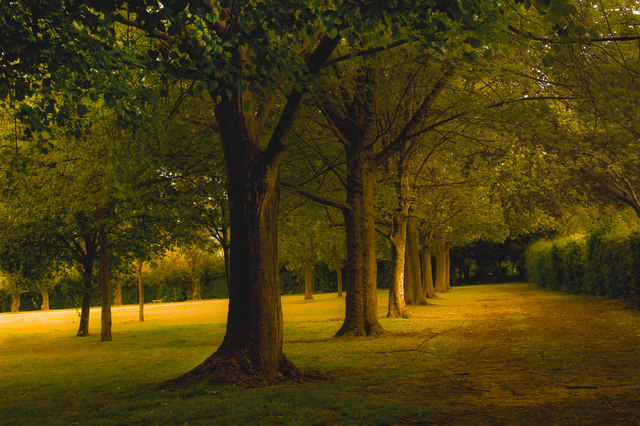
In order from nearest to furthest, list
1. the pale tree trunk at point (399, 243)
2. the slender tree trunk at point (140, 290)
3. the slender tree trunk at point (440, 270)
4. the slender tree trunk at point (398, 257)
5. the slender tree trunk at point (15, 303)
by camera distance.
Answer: the pale tree trunk at point (399, 243), the slender tree trunk at point (398, 257), the slender tree trunk at point (140, 290), the slender tree trunk at point (440, 270), the slender tree trunk at point (15, 303)

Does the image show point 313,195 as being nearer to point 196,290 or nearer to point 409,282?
point 409,282

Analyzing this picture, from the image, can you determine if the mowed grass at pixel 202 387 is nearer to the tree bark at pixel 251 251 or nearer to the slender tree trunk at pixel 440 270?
the tree bark at pixel 251 251

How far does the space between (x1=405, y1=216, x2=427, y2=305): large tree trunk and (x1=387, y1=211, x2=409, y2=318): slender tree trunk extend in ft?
26.9

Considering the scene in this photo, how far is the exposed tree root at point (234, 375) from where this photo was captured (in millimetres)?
8430

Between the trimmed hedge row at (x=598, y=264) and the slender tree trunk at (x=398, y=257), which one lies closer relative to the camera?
the trimmed hedge row at (x=598, y=264)

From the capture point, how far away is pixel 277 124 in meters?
9.12

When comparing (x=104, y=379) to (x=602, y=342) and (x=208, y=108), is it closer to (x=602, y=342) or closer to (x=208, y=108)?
(x=208, y=108)

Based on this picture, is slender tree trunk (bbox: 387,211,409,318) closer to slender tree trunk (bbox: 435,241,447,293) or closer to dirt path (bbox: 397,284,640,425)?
dirt path (bbox: 397,284,640,425)

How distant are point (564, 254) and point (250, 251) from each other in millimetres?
26548

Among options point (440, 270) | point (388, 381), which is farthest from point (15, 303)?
point (388, 381)

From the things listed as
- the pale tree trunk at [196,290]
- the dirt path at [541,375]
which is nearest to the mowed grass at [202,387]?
the dirt path at [541,375]

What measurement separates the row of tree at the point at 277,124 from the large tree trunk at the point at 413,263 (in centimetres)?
15

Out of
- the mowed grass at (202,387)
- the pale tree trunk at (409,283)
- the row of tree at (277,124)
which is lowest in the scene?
the mowed grass at (202,387)

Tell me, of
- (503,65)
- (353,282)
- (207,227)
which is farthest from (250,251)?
(207,227)
